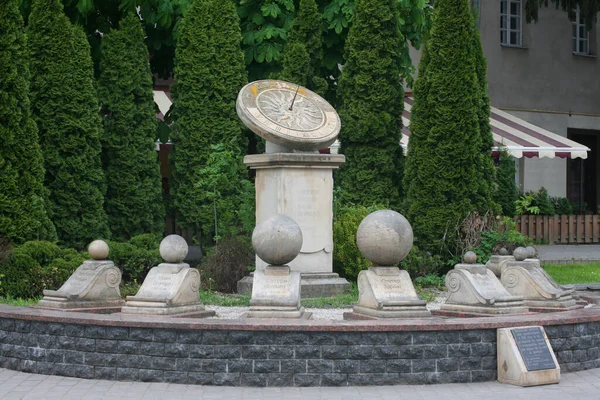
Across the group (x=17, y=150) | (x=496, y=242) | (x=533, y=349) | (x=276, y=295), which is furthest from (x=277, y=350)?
(x=496, y=242)

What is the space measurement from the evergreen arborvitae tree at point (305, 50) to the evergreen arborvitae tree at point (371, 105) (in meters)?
0.74

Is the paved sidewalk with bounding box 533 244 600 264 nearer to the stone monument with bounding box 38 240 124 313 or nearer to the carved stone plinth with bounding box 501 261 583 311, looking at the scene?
the carved stone plinth with bounding box 501 261 583 311

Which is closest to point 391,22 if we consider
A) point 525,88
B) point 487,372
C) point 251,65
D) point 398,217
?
point 251,65

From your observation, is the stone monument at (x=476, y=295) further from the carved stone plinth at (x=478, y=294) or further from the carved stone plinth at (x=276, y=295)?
the carved stone plinth at (x=276, y=295)

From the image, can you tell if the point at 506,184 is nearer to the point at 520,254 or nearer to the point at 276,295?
the point at 520,254

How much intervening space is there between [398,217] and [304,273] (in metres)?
2.76

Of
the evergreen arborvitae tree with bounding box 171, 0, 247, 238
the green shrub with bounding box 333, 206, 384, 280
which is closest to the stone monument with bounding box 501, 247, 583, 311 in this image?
the green shrub with bounding box 333, 206, 384, 280

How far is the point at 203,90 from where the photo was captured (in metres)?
17.5

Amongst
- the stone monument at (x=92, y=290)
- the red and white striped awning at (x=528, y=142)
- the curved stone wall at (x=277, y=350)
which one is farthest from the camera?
the red and white striped awning at (x=528, y=142)

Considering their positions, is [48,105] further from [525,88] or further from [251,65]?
[525,88]

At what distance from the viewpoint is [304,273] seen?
40.4 feet

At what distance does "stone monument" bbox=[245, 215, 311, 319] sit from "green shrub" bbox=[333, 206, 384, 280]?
4.02 meters

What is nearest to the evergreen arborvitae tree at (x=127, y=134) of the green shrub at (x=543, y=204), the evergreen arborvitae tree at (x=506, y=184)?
the evergreen arborvitae tree at (x=506, y=184)

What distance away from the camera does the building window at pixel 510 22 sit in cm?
2805
